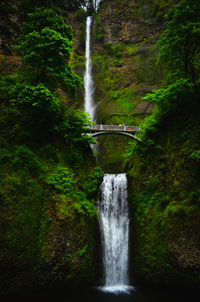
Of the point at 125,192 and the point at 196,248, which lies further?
the point at 125,192

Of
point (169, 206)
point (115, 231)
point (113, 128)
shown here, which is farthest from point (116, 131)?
point (169, 206)

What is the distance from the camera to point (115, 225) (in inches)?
509

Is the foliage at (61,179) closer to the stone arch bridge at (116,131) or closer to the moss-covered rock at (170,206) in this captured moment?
the moss-covered rock at (170,206)

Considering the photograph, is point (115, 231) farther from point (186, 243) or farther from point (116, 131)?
point (116, 131)

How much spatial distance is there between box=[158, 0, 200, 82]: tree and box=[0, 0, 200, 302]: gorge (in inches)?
2.3

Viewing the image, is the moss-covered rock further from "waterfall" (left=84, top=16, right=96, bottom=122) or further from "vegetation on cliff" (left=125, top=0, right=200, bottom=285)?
"waterfall" (left=84, top=16, right=96, bottom=122)

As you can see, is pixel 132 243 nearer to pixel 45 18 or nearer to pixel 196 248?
pixel 196 248

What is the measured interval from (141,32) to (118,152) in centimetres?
2364

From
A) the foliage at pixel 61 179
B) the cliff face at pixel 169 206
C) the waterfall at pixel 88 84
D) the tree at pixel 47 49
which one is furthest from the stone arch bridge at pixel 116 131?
the foliage at pixel 61 179

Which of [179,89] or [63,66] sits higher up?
[63,66]

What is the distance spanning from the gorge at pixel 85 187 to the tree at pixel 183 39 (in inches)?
2.3

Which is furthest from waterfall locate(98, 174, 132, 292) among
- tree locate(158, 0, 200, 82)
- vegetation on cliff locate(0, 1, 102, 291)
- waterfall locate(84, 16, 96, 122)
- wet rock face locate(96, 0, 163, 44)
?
wet rock face locate(96, 0, 163, 44)

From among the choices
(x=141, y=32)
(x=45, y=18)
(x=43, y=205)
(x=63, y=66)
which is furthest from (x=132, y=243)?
(x=141, y=32)

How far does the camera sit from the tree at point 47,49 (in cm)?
1045
